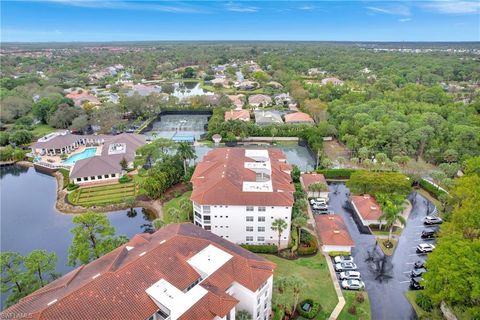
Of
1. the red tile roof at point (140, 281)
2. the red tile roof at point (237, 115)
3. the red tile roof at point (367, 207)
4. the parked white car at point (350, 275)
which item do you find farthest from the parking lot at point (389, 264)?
the red tile roof at point (237, 115)

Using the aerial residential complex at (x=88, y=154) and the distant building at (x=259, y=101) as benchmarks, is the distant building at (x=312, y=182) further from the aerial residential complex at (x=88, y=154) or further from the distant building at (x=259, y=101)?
the distant building at (x=259, y=101)

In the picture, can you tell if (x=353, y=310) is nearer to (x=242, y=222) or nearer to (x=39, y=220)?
(x=242, y=222)

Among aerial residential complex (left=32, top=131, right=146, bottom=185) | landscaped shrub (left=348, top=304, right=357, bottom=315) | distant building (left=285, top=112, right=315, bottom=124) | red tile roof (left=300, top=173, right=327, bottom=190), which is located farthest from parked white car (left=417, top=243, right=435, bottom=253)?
distant building (left=285, top=112, right=315, bottom=124)

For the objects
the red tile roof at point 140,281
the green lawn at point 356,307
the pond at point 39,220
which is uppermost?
the red tile roof at point 140,281

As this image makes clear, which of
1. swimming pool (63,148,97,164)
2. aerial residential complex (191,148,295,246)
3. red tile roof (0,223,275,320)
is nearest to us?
red tile roof (0,223,275,320)

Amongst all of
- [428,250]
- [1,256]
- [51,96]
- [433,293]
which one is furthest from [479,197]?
[51,96]

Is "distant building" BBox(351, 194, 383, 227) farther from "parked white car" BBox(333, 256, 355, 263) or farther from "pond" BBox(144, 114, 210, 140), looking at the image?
"pond" BBox(144, 114, 210, 140)
